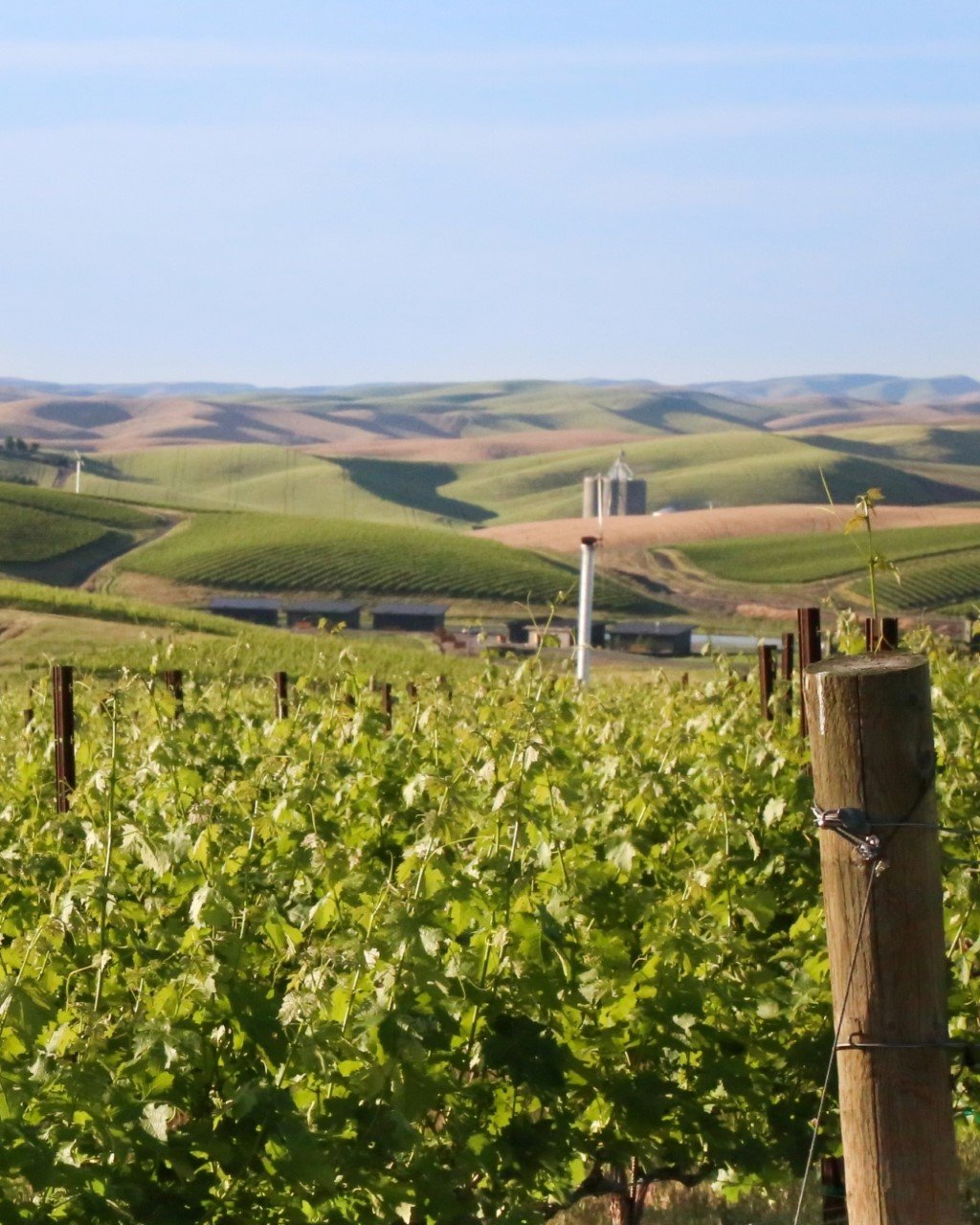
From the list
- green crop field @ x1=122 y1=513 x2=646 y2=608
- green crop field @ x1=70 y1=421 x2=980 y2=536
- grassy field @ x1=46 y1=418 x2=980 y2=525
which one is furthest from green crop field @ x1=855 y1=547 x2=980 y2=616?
grassy field @ x1=46 y1=418 x2=980 y2=525

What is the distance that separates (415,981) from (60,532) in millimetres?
70207

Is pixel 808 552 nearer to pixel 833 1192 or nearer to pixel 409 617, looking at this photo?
pixel 409 617

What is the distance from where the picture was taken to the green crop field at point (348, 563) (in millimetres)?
67812

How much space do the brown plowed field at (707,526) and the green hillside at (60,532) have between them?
62.6 feet

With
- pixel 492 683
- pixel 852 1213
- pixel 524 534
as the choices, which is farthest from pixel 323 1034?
pixel 524 534

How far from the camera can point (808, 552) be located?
74625 mm

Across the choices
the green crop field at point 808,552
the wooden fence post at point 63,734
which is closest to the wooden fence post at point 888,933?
the wooden fence post at point 63,734

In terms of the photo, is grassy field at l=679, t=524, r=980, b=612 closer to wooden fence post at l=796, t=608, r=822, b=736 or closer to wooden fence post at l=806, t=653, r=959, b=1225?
wooden fence post at l=796, t=608, r=822, b=736

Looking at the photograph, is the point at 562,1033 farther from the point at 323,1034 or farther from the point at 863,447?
the point at 863,447

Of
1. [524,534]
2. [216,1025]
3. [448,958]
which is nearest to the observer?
[216,1025]

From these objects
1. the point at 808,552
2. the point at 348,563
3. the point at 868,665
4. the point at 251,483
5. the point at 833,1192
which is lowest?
the point at 833,1192

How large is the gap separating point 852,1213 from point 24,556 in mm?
66874

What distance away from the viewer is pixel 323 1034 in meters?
3.29

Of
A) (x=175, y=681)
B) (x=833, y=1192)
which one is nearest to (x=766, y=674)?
(x=175, y=681)
